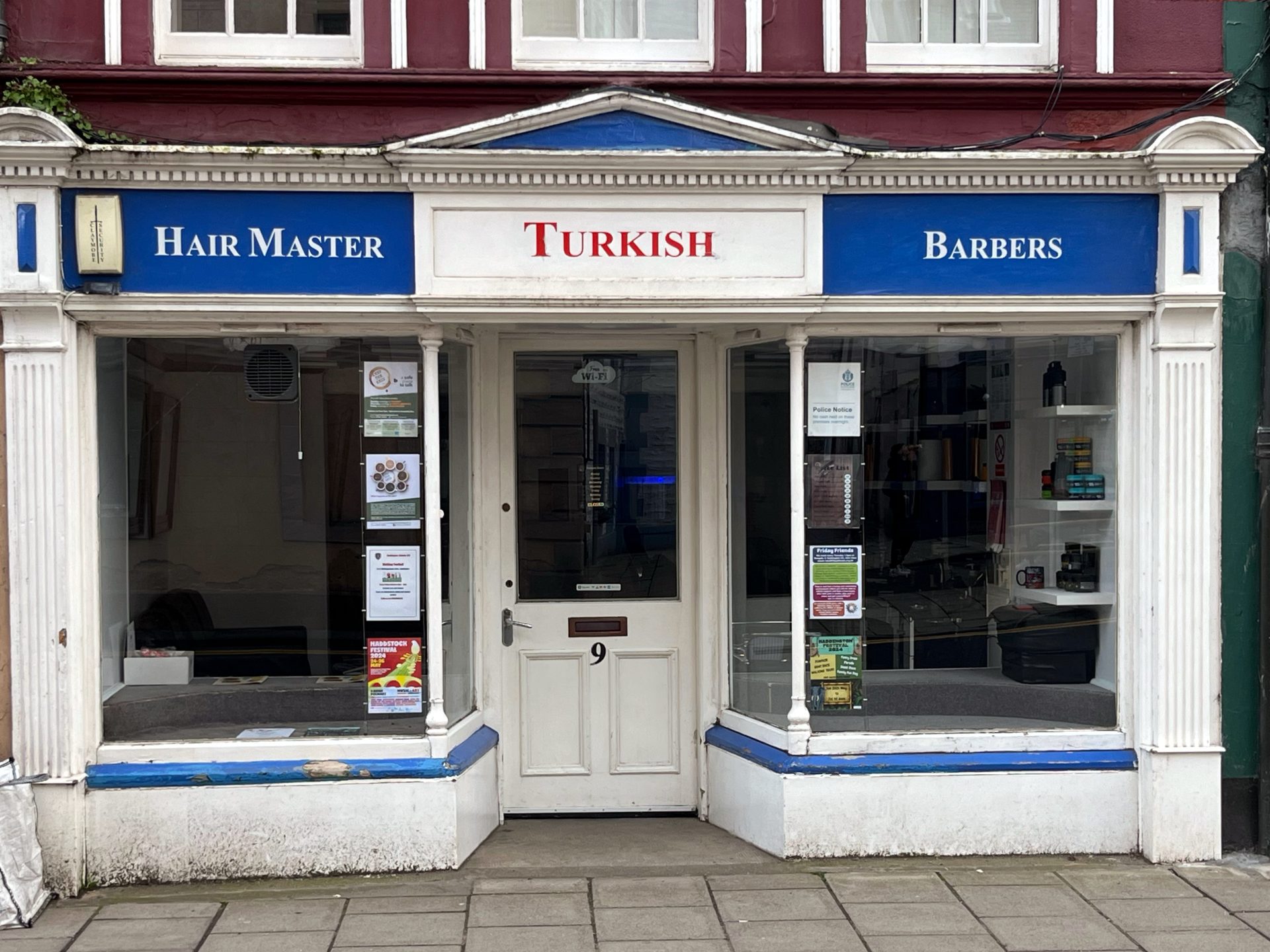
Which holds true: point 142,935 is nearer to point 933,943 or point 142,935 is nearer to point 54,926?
point 54,926

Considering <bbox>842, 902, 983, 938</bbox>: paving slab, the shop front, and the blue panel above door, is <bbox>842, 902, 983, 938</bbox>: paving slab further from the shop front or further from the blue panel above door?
the blue panel above door

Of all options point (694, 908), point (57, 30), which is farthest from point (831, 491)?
point (57, 30)

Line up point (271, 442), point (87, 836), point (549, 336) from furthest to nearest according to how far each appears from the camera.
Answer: point (549, 336) → point (271, 442) → point (87, 836)

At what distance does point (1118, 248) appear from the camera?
6074 mm

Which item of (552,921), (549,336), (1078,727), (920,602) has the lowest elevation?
(552,921)

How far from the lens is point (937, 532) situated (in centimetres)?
654

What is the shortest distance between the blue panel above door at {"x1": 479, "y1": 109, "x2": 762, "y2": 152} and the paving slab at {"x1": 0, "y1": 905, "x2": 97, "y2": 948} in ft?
13.3

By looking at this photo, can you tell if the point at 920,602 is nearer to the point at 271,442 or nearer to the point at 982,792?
the point at 982,792

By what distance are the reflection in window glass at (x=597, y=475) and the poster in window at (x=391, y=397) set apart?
72 centimetres

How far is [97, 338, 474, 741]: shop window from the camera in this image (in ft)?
20.4

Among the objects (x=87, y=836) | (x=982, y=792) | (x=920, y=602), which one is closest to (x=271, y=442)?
(x=87, y=836)

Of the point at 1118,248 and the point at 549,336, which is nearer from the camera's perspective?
the point at 1118,248

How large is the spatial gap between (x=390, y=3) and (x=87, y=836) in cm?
423

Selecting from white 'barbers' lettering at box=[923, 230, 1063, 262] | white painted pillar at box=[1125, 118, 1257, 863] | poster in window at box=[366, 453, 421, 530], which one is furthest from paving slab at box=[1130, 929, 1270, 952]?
poster in window at box=[366, 453, 421, 530]
